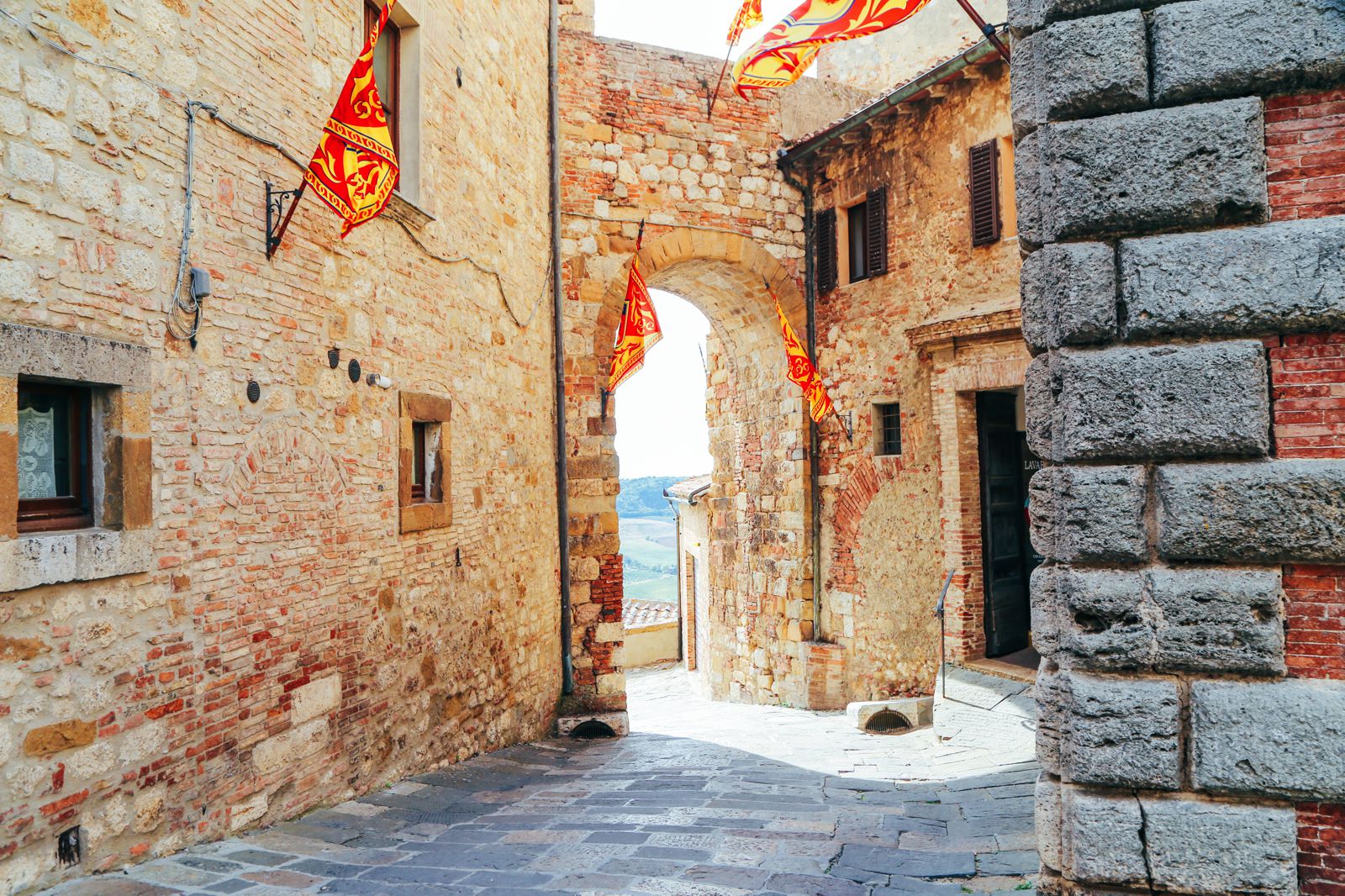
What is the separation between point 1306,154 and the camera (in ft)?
9.07

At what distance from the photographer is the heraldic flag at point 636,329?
949 centimetres

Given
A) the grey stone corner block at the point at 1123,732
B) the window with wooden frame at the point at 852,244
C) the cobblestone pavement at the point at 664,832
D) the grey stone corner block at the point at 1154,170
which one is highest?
the window with wooden frame at the point at 852,244

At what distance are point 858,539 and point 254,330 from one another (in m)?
7.59

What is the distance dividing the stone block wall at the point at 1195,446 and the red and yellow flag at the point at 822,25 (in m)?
4.99

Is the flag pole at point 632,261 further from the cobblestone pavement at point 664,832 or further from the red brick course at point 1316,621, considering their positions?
the red brick course at point 1316,621

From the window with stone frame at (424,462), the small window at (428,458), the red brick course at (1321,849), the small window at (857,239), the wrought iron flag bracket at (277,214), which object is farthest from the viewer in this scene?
the small window at (857,239)

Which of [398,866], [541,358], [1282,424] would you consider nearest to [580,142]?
[541,358]

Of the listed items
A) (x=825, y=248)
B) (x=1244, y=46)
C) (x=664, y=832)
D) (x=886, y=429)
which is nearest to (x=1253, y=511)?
(x=1244, y=46)

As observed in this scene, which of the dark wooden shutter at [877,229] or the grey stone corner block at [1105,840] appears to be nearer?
the grey stone corner block at [1105,840]

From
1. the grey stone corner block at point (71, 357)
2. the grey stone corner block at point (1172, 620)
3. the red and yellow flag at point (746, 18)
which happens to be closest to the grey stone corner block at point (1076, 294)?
the grey stone corner block at point (1172, 620)

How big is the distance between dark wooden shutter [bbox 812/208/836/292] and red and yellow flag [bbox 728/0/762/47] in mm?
2322

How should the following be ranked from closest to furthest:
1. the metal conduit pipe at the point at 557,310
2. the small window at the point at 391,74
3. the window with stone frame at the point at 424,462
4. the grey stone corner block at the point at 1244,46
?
the grey stone corner block at the point at 1244,46 → the window with stone frame at the point at 424,462 → the small window at the point at 391,74 → the metal conduit pipe at the point at 557,310

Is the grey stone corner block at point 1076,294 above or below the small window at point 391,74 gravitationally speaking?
below

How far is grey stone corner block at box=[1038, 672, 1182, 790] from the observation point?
277 centimetres
